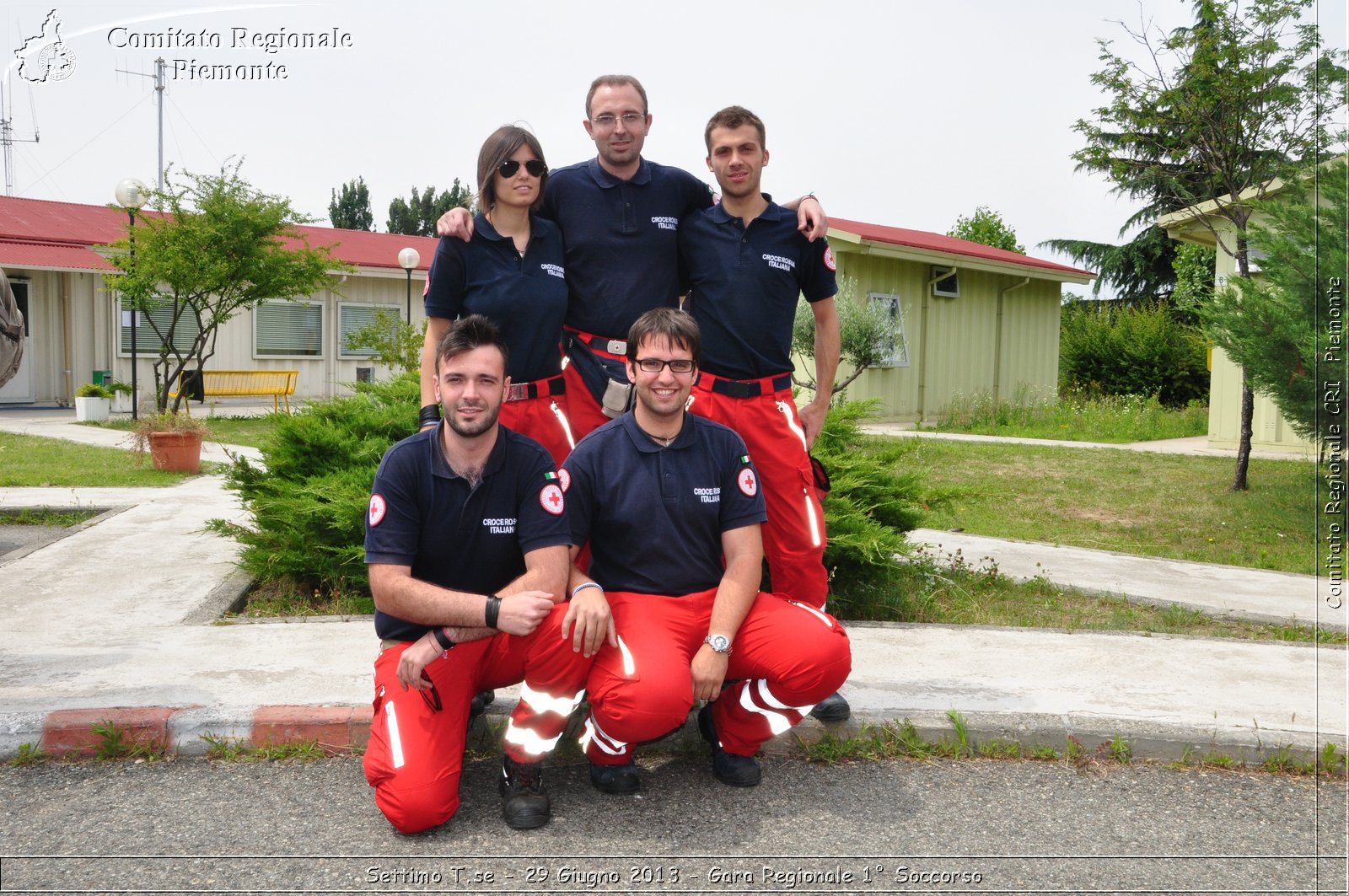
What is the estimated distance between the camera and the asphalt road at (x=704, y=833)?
310 cm

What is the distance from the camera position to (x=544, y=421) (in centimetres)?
423

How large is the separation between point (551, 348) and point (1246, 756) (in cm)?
297

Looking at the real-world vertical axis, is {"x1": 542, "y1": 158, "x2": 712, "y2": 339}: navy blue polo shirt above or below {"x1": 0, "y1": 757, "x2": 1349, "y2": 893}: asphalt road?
above

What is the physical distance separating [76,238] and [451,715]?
22.5 meters

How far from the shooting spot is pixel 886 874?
317 cm

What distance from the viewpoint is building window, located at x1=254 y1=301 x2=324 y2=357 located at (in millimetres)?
24922

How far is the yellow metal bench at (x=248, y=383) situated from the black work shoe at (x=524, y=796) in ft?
66.9

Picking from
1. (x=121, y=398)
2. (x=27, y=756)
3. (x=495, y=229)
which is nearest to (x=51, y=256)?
(x=121, y=398)

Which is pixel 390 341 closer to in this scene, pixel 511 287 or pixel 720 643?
pixel 511 287

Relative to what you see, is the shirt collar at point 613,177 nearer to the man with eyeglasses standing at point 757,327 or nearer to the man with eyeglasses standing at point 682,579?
the man with eyeglasses standing at point 757,327

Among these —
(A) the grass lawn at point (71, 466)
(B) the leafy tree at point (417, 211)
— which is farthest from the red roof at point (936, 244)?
(B) the leafy tree at point (417, 211)

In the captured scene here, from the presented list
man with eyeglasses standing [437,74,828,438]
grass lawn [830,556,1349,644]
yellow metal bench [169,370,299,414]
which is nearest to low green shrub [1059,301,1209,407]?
yellow metal bench [169,370,299,414]

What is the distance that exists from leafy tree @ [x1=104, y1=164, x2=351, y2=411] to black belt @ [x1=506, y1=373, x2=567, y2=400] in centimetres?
1424

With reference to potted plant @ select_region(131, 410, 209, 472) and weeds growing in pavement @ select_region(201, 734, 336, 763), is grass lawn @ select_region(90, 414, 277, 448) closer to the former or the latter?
potted plant @ select_region(131, 410, 209, 472)
